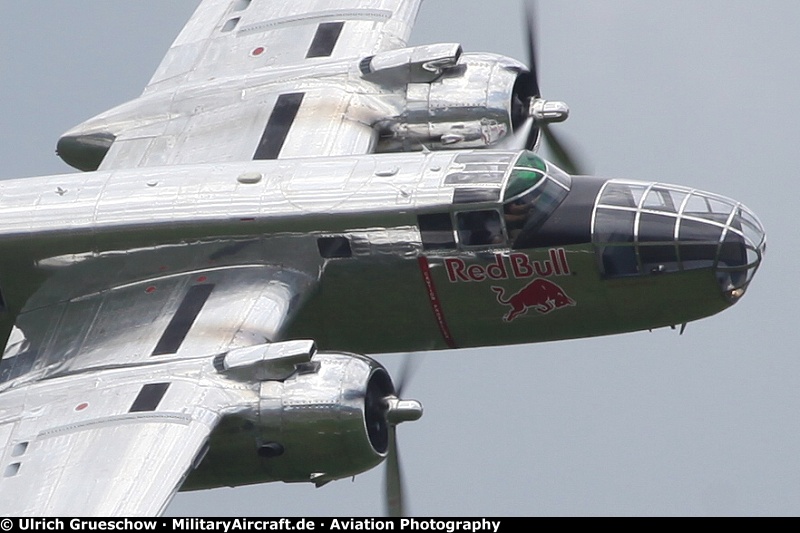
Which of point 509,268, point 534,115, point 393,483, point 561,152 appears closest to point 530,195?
point 509,268


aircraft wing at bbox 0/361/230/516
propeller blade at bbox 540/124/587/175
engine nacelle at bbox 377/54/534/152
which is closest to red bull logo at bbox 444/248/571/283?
engine nacelle at bbox 377/54/534/152

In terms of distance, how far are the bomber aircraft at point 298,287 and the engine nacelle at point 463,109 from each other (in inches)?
25.5

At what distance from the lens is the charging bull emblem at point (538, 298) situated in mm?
30281

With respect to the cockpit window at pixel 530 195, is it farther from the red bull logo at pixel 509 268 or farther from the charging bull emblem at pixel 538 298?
the charging bull emblem at pixel 538 298

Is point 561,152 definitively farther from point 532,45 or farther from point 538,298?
point 538,298

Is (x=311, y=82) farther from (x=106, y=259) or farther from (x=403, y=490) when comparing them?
(x=403, y=490)

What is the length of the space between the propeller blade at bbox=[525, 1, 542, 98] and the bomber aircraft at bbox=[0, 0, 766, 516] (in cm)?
240

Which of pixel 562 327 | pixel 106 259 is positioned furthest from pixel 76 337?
pixel 562 327

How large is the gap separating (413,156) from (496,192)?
1.80 meters

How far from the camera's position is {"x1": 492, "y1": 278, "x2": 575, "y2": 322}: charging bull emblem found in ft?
99.3

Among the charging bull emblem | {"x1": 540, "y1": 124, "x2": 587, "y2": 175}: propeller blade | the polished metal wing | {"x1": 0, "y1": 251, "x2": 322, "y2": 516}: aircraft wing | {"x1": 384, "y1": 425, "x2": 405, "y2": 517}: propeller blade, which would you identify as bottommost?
{"x1": 384, "y1": 425, "x2": 405, "y2": 517}: propeller blade

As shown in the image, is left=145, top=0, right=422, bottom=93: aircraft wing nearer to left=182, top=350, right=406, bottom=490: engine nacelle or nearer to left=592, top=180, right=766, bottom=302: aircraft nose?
left=592, top=180, right=766, bottom=302: aircraft nose

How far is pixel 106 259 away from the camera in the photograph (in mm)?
31172

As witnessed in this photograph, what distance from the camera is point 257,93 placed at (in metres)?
34.9
